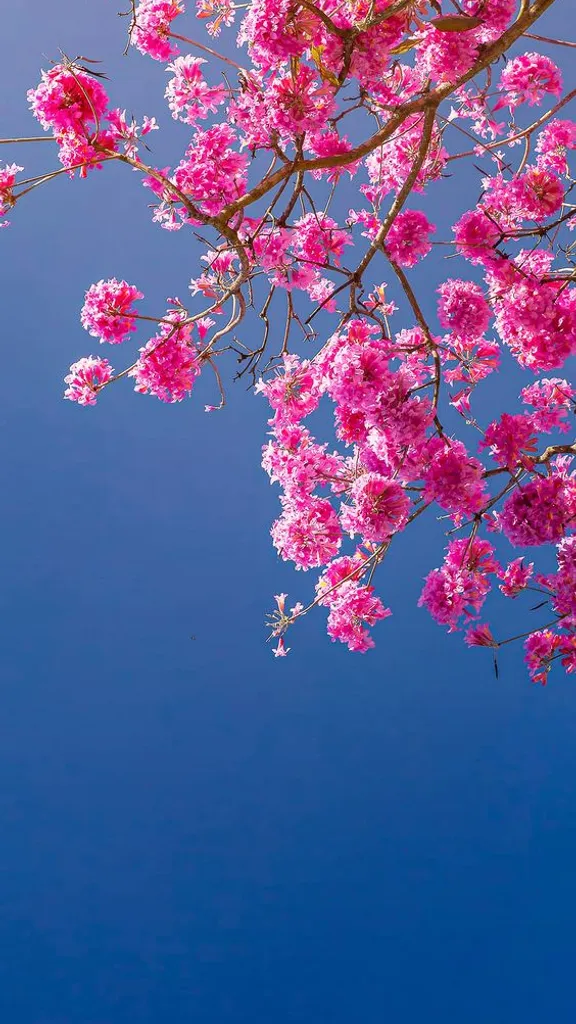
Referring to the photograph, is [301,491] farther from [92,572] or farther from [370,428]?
[92,572]

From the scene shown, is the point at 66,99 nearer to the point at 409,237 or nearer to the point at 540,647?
the point at 409,237

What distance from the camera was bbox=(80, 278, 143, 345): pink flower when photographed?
2250 millimetres

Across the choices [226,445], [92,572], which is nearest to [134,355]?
[226,445]

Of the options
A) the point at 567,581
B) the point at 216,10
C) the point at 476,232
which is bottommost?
the point at 567,581

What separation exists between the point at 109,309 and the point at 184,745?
299 cm

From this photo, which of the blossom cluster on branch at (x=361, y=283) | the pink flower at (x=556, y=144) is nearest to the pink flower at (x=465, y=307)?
the blossom cluster on branch at (x=361, y=283)

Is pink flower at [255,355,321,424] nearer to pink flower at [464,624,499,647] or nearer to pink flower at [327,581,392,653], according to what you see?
pink flower at [327,581,392,653]

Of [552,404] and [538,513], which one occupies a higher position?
[552,404]

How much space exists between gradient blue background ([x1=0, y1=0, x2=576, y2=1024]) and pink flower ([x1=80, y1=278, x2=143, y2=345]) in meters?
2.34

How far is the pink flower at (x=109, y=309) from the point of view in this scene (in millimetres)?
2250

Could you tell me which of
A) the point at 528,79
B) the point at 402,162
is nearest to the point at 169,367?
Result: the point at 402,162

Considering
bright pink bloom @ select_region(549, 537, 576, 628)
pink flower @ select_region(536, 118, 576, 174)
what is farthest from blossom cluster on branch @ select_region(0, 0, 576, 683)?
pink flower @ select_region(536, 118, 576, 174)

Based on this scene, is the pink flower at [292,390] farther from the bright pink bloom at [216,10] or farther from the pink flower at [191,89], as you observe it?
the bright pink bloom at [216,10]

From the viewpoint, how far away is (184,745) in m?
4.63
